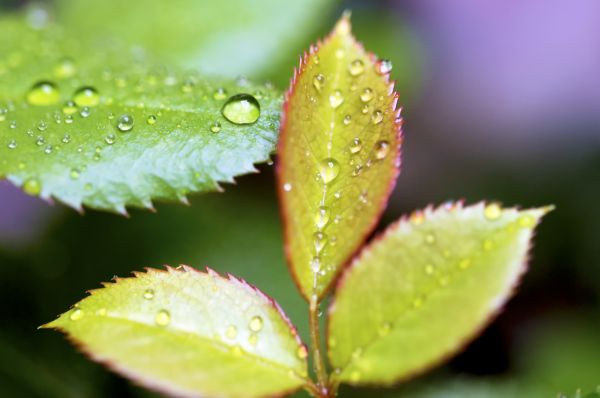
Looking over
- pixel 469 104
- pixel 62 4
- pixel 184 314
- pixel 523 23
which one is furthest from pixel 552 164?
pixel 184 314

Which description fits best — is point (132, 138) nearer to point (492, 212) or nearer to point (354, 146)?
point (354, 146)

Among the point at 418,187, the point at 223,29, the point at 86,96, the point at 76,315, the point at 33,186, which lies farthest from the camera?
the point at 418,187

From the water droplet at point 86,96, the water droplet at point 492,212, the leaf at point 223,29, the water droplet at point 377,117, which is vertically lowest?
the water droplet at point 492,212

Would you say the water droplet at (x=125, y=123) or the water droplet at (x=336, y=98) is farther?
the water droplet at (x=125, y=123)

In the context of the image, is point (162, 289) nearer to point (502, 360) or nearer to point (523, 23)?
point (502, 360)

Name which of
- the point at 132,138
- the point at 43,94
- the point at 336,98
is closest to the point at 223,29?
the point at 43,94

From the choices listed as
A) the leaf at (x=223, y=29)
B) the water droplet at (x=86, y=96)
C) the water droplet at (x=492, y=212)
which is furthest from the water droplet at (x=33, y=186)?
the leaf at (x=223, y=29)

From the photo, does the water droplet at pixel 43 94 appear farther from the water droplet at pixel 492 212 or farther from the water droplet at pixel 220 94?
the water droplet at pixel 492 212
